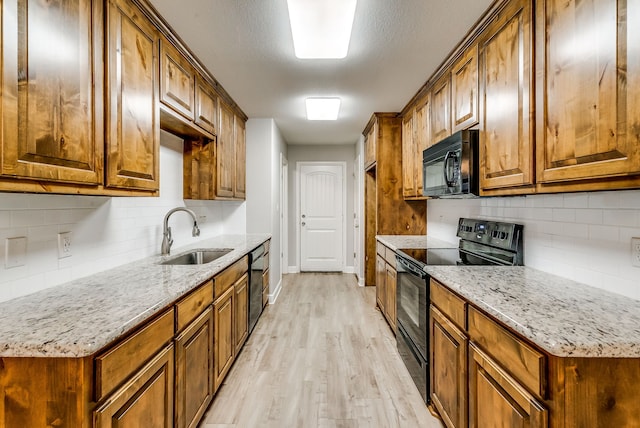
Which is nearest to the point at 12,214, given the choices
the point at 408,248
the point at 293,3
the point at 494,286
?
the point at 293,3

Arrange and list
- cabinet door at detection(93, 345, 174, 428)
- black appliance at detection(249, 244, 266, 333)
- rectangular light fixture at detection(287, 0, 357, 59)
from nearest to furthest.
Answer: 1. cabinet door at detection(93, 345, 174, 428)
2. rectangular light fixture at detection(287, 0, 357, 59)
3. black appliance at detection(249, 244, 266, 333)

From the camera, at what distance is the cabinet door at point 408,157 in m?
3.28

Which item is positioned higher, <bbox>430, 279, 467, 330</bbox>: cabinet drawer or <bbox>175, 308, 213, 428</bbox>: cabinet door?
<bbox>430, 279, 467, 330</bbox>: cabinet drawer

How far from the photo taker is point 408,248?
2678mm

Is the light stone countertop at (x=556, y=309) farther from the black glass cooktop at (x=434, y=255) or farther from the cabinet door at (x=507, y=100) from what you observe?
the cabinet door at (x=507, y=100)

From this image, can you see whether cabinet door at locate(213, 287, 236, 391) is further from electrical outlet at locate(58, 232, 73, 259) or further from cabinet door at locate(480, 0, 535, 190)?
cabinet door at locate(480, 0, 535, 190)

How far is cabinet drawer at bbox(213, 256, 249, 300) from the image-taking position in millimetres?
1954

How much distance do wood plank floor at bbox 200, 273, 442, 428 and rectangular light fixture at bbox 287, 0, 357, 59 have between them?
2.26 meters

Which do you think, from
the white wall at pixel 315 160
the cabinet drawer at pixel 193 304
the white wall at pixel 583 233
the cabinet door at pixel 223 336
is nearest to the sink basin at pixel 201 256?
the cabinet door at pixel 223 336

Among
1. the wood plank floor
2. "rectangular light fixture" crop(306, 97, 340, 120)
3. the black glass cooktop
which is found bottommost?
the wood plank floor

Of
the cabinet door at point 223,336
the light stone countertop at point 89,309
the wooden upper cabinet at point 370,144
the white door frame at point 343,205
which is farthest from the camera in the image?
the white door frame at point 343,205

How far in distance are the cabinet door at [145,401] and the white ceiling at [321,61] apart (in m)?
1.82

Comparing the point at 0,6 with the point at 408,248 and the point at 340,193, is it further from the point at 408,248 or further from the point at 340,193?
the point at 340,193

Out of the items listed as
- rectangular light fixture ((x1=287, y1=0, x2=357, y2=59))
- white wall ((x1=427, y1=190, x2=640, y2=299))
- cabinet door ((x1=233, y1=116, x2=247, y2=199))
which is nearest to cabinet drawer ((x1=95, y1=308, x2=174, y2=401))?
rectangular light fixture ((x1=287, y1=0, x2=357, y2=59))
